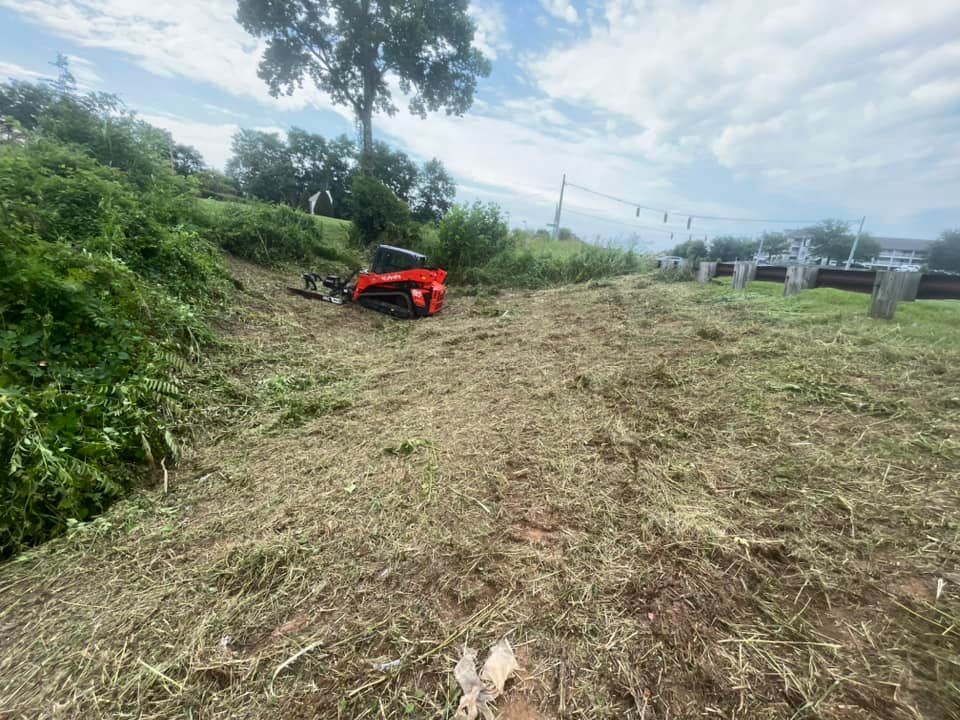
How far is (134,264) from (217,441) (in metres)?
3.70

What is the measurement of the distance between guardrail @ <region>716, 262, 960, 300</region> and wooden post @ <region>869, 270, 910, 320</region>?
0.51 ft

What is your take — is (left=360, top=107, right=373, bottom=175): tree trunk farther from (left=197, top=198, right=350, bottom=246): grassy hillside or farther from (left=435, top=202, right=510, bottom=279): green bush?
(left=435, top=202, right=510, bottom=279): green bush

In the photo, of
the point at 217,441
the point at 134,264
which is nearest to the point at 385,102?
the point at 134,264

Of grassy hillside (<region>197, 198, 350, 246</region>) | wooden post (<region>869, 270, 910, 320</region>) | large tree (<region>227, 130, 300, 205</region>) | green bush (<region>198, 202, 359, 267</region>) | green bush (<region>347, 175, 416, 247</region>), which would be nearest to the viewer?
wooden post (<region>869, 270, 910, 320</region>)

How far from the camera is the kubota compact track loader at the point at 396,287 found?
22.9 feet

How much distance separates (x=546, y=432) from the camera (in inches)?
104

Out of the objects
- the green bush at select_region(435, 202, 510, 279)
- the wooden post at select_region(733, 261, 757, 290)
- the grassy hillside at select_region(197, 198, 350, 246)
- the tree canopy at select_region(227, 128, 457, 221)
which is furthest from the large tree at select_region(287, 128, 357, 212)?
the wooden post at select_region(733, 261, 757, 290)

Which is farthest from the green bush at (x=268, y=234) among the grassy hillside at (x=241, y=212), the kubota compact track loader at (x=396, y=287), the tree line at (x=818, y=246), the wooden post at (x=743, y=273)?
the tree line at (x=818, y=246)

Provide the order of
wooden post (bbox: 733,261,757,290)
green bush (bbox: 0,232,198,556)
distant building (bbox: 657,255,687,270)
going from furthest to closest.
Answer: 1. distant building (bbox: 657,255,687,270)
2. wooden post (bbox: 733,261,757,290)
3. green bush (bbox: 0,232,198,556)

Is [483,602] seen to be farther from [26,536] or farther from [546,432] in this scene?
[26,536]

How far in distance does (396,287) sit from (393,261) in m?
0.64

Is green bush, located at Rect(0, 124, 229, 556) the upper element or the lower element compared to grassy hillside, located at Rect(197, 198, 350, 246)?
lower

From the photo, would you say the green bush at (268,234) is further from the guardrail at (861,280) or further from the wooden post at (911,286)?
the wooden post at (911,286)

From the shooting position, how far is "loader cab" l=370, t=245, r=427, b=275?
7156 millimetres
